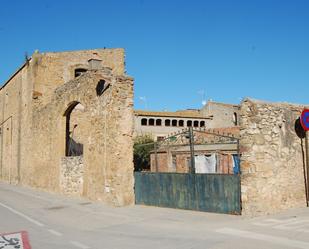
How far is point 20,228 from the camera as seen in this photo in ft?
31.9

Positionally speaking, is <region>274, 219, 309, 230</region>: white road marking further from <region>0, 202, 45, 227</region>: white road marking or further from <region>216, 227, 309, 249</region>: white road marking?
<region>0, 202, 45, 227</region>: white road marking

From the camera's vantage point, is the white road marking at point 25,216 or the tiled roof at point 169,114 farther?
the tiled roof at point 169,114

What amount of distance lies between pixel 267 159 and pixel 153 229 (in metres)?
3.62

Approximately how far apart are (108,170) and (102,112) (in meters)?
2.29

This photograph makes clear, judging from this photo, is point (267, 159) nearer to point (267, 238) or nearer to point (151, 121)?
point (267, 238)

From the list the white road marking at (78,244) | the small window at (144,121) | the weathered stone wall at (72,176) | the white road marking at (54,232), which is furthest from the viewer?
the small window at (144,121)

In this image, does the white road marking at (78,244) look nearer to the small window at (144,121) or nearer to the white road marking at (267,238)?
the white road marking at (267,238)

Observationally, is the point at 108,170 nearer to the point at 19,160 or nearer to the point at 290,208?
the point at 290,208

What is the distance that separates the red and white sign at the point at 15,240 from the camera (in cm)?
761

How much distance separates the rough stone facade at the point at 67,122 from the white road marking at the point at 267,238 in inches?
222

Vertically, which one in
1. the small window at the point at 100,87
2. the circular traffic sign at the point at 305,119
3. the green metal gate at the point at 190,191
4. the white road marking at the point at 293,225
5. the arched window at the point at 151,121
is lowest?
the white road marking at the point at 293,225

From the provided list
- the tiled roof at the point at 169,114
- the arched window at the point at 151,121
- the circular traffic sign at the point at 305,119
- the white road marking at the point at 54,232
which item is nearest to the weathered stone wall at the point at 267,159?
the circular traffic sign at the point at 305,119

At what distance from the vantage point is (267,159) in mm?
10312

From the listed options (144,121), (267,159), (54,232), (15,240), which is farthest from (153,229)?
(144,121)
